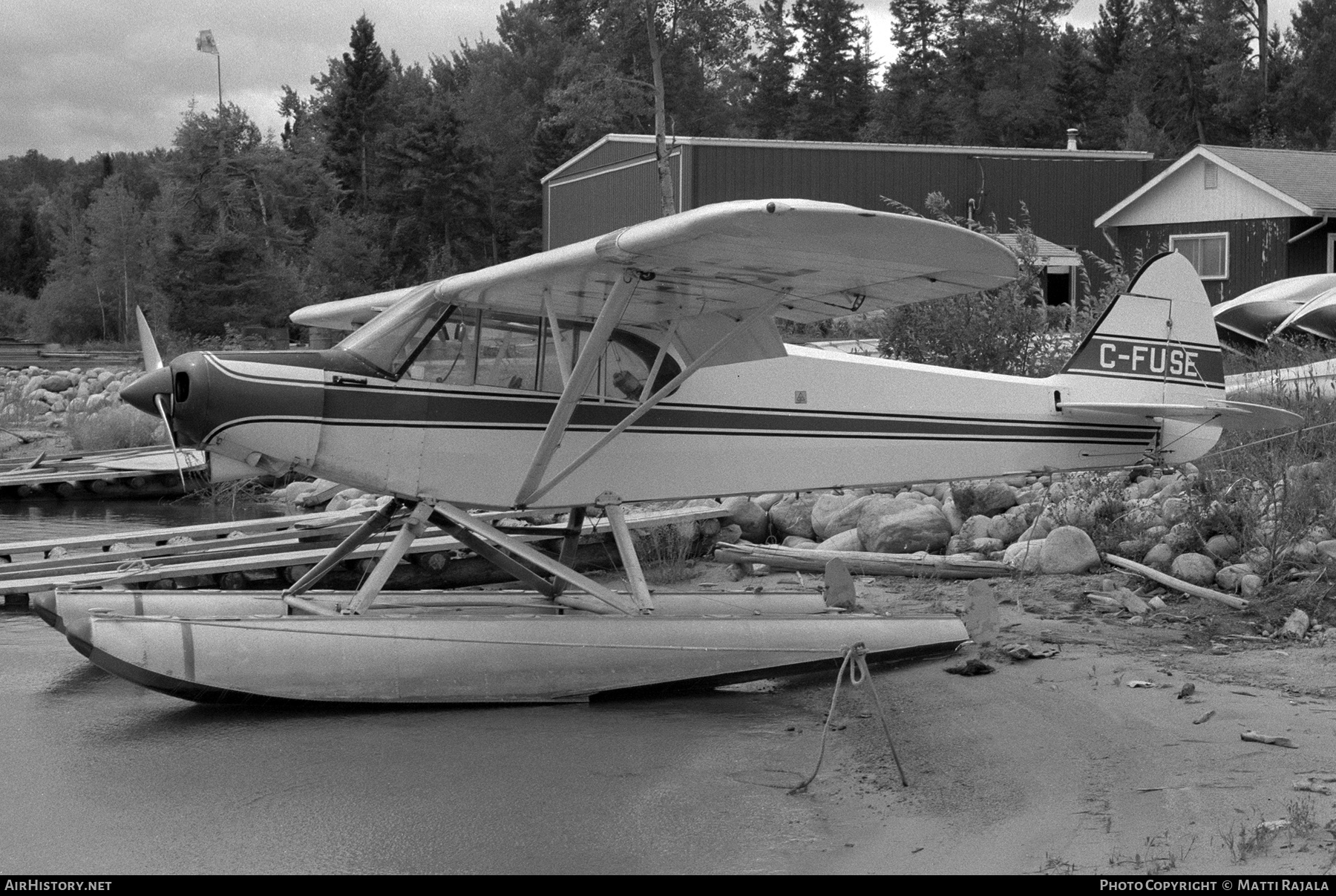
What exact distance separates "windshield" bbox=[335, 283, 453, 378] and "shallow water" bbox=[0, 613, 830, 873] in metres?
1.86

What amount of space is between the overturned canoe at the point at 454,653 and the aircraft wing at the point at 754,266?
173cm

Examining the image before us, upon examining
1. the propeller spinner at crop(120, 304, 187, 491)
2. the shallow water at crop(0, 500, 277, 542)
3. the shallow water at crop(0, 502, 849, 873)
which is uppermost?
the propeller spinner at crop(120, 304, 187, 491)

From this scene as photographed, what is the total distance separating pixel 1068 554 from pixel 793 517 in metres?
2.99

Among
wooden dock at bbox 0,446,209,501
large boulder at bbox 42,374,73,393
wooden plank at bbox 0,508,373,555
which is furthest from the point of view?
large boulder at bbox 42,374,73,393

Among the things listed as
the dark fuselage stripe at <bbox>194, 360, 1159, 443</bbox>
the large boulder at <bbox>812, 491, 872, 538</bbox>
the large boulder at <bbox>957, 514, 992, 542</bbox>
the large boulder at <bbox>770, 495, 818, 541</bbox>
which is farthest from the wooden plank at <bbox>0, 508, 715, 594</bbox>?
the large boulder at <bbox>957, 514, 992, 542</bbox>

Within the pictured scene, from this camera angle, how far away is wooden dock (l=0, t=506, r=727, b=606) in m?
8.70

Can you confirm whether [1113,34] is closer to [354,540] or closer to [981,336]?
[981,336]

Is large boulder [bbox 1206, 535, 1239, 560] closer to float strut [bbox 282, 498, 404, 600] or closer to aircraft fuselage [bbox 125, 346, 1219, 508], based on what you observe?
aircraft fuselage [bbox 125, 346, 1219, 508]

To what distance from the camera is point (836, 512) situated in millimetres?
10438

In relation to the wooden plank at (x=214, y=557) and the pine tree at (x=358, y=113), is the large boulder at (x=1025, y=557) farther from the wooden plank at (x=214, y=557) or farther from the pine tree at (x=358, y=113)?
the pine tree at (x=358, y=113)

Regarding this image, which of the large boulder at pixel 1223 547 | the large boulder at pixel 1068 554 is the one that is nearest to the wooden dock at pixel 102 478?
the large boulder at pixel 1068 554

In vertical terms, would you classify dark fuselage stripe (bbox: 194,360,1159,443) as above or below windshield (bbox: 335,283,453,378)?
below

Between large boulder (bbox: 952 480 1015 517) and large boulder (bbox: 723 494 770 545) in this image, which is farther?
large boulder (bbox: 723 494 770 545)

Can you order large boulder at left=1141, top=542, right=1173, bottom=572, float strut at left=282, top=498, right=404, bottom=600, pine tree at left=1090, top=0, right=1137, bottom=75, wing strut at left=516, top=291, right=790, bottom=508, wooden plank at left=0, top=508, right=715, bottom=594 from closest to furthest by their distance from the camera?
wing strut at left=516, top=291, right=790, bottom=508 < float strut at left=282, top=498, right=404, bottom=600 < large boulder at left=1141, top=542, right=1173, bottom=572 < wooden plank at left=0, top=508, right=715, bottom=594 < pine tree at left=1090, top=0, right=1137, bottom=75
